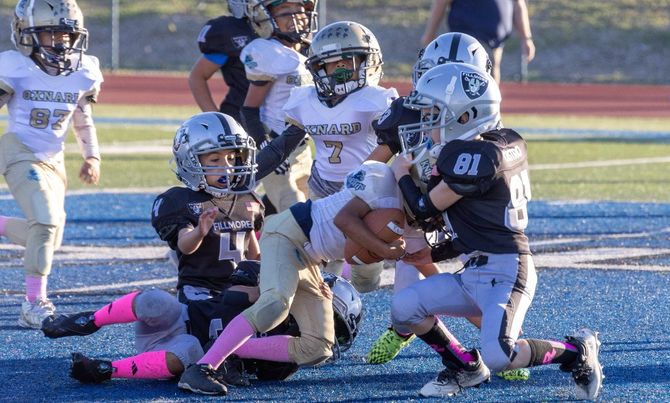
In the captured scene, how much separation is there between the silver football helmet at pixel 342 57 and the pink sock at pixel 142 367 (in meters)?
1.78

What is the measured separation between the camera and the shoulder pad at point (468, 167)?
4.57m

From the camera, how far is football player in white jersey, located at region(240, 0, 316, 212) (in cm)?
693

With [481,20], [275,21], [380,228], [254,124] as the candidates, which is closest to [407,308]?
[380,228]

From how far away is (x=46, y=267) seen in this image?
6090 millimetres

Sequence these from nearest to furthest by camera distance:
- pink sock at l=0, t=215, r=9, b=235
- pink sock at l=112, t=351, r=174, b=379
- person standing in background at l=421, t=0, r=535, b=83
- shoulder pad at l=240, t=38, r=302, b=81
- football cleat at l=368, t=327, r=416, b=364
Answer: pink sock at l=112, t=351, r=174, b=379 < football cleat at l=368, t=327, r=416, b=364 < pink sock at l=0, t=215, r=9, b=235 < shoulder pad at l=240, t=38, r=302, b=81 < person standing in background at l=421, t=0, r=535, b=83

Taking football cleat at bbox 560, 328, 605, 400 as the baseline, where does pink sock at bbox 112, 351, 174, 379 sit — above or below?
below

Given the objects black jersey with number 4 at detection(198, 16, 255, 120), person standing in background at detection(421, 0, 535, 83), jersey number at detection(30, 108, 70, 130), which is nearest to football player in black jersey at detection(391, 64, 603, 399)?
jersey number at detection(30, 108, 70, 130)

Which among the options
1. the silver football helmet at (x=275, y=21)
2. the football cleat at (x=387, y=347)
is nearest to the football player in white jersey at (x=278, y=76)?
the silver football helmet at (x=275, y=21)

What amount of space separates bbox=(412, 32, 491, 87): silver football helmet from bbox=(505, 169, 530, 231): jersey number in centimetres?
102

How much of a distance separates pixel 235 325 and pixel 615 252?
388 centimetres

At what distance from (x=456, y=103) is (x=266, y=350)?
47.7 inches

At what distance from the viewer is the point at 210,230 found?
16.9 ft

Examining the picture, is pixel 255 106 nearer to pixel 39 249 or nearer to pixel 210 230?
pixel 39 249

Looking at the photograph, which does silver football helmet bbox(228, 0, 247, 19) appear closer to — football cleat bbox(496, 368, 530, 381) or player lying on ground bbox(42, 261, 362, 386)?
player lying on ground bbox(42, 261, 362, 386)
